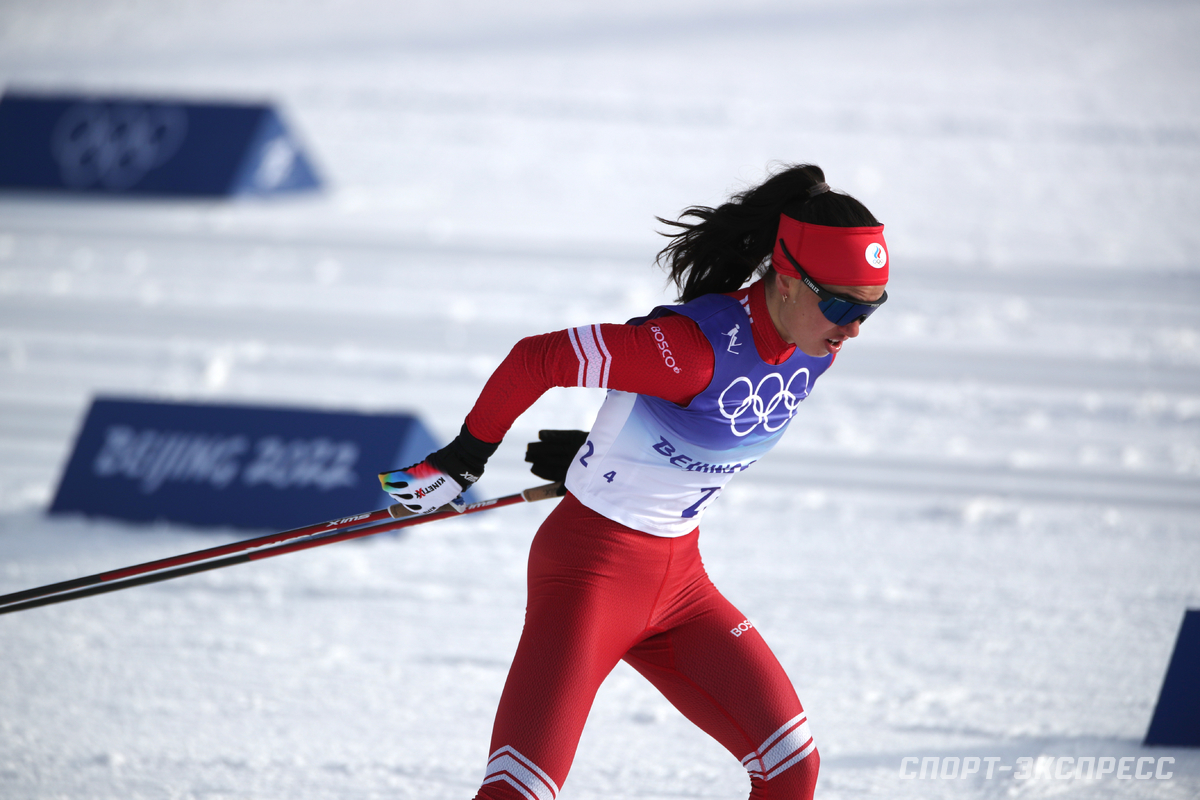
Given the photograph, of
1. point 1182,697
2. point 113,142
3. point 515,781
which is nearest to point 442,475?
point 515,781

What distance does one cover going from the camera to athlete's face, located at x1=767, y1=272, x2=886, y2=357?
219 centimetres

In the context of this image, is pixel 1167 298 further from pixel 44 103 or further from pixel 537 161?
pixel 44 103

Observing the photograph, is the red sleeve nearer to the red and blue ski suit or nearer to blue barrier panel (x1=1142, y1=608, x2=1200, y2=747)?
the red and blue ski suit

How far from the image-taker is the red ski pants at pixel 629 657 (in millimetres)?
2129

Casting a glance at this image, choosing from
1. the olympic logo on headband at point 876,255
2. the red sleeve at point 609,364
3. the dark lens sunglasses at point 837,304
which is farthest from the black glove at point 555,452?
the olympic logo on headband at point 876,255

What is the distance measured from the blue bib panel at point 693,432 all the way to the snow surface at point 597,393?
109 centimetres

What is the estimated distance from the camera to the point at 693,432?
228 cm

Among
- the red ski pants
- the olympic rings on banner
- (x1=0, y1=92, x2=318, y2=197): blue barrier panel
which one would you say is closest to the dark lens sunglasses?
the red ski pants

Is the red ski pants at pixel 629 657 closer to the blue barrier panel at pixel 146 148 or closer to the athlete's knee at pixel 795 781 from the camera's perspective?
the athlete's knee at pixel 795 781

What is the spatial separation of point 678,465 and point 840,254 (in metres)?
0.55

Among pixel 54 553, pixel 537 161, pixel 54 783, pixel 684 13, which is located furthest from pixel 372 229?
pixel 684 13

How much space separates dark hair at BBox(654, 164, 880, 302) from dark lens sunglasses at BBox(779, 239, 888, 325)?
127mm

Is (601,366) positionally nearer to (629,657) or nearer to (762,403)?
(762,403)

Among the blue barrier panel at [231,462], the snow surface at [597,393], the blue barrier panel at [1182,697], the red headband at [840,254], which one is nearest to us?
the red headband at [840,254]
